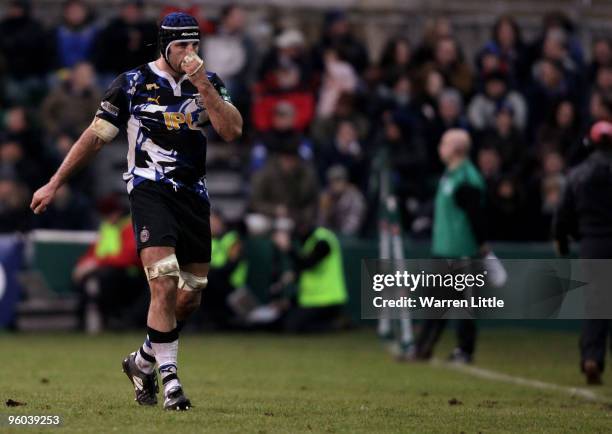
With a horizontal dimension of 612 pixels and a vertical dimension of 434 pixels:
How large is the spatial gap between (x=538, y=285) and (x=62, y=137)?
713 centimetres

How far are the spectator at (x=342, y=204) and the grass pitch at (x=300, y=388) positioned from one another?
2.10 m

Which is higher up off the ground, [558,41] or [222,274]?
[558,41]

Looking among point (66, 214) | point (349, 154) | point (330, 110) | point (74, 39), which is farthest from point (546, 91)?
point (66, 214)

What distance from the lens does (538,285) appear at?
17.2 metres

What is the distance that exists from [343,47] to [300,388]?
11.5m

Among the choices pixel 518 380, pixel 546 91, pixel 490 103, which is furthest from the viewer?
pixel 546 91

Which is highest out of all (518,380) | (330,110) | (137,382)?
(330,110)

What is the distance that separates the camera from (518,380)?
13219mm

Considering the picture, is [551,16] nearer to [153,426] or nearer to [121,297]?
[121,297]

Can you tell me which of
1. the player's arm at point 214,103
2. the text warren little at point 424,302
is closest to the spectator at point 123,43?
the text warren little at point 424,302

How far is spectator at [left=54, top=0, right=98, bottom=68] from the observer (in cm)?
2102

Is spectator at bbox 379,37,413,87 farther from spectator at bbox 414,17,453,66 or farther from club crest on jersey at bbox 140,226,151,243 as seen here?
club crest on jersey at bbox 140,226,151,243

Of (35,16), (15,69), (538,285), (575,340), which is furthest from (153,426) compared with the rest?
(35,16)

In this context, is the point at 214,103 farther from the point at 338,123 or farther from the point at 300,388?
the point at 338,123
